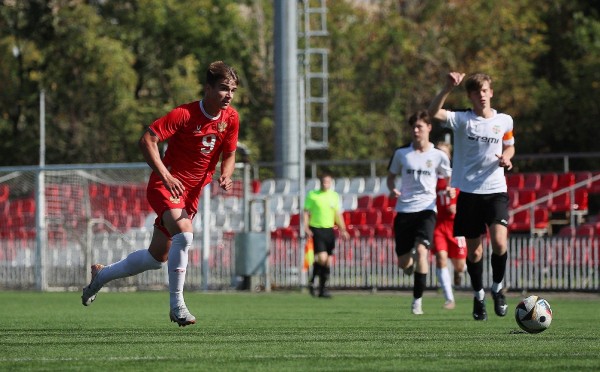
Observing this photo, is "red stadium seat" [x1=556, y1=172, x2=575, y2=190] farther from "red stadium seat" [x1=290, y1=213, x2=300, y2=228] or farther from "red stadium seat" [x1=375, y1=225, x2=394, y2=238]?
"red stadium seat" [x1=290, y1=213, x2=300, y2=228]

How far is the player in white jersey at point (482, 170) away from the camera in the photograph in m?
11.8

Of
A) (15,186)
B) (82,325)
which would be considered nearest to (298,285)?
(15,186)

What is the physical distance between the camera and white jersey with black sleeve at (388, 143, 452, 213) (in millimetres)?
14578

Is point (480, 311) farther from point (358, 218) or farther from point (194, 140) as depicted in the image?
point (358, 218)

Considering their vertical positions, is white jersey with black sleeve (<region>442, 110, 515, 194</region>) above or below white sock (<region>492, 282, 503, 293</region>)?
above

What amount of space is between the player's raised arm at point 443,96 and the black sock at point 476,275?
4.83 ft

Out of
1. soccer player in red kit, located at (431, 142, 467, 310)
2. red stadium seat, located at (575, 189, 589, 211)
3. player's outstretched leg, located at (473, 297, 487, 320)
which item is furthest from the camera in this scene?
red stadium seat, located at (575, 189, 589, 211)

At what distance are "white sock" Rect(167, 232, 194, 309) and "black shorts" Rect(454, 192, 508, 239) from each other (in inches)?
118

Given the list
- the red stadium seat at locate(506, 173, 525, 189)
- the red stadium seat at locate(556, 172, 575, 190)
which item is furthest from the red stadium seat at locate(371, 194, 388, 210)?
the red stadium seat at locate(556, 172, 575, 190)

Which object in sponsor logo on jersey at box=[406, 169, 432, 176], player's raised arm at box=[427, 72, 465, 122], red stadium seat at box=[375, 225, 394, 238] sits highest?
player's raised arm at box=[427, 72, 465, 122]

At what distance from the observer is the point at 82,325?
1158 cm

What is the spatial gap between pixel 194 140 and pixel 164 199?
52 centimetres

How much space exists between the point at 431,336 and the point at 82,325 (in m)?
3.42

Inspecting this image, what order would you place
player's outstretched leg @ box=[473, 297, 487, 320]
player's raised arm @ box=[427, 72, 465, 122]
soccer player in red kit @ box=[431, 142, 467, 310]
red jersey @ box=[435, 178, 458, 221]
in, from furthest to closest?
red jersey @ box=[435, 178, 458, 221]
soccer player in red kit @ box=[431, 142, 467, 310]
player's outstretched leg @ box=[473, 297, 487, 320]
player's raised arm @ box=[427, 72, 465, 122]
